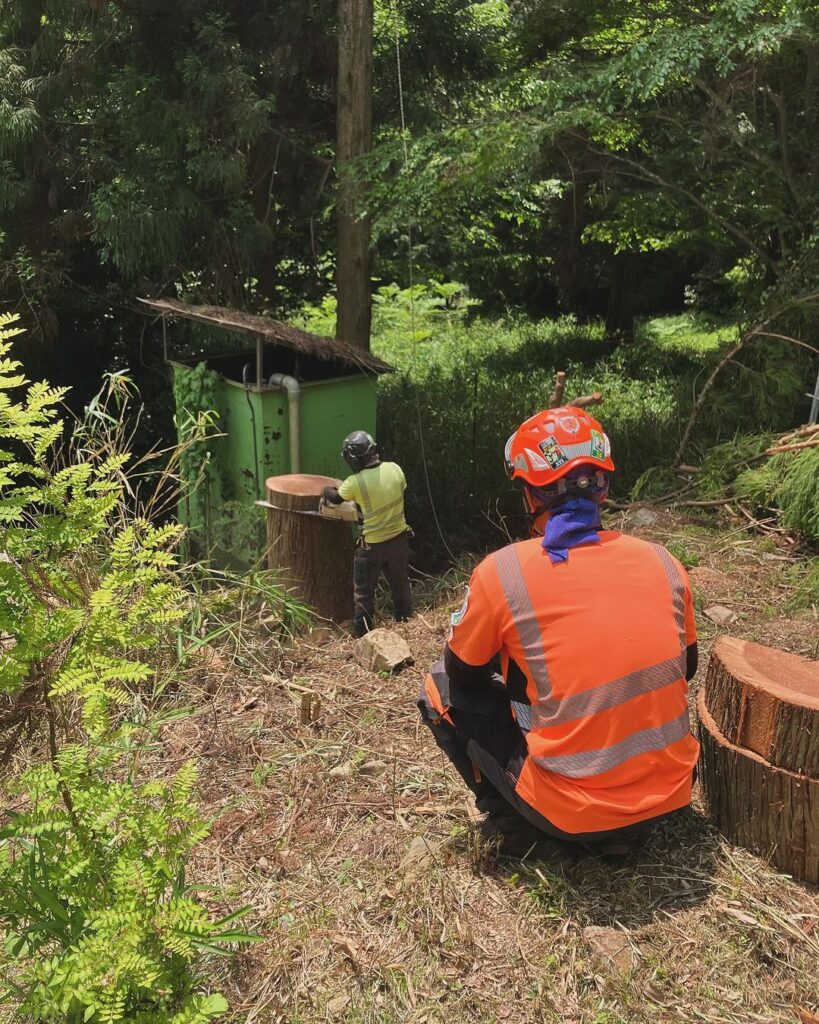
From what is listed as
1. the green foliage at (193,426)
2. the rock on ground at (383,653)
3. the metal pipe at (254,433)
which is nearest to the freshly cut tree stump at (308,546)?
the rock on ground at (383,653)

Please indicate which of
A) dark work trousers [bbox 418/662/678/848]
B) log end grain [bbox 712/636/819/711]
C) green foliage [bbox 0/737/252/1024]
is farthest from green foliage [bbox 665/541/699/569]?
green foliage [bbox 0/737/252/1024]

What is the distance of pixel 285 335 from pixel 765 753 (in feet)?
17.0

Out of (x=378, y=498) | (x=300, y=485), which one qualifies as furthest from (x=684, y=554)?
(x=300, y=485)

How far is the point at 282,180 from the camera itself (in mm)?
10734

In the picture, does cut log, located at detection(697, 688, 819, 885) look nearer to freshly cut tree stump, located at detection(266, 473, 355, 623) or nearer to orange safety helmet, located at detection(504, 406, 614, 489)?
orange safety helmet, located at detection(504, 406, 614, 489)

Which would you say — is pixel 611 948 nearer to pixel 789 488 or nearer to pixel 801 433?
pixel 789 488

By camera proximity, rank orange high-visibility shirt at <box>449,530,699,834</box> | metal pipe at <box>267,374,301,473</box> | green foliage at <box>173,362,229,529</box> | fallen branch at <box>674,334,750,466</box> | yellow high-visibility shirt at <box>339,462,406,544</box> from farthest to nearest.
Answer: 1. fallen branch at <box>674,334,750,466</box>
2. green foliage at <box>173,362,229,529</box>
3. metal pipe at <box>267,374,301,473</box>
4. yellow high-visibility shirt at <box>339,462,406,544</box>
5. orange high-visibility shirt at <box>449,530,699,834</box>

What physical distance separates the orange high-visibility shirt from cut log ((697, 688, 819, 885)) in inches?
9.1

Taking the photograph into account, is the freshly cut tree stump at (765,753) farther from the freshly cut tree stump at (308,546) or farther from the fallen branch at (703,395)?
the fallen branch at (703,395)

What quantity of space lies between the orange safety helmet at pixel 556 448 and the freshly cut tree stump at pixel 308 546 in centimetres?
323

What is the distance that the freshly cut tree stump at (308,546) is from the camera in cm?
597

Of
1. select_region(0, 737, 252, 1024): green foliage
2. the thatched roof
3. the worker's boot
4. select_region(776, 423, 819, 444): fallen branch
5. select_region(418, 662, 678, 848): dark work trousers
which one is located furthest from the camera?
the thatched roof

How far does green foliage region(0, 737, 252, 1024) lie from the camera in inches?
92.4

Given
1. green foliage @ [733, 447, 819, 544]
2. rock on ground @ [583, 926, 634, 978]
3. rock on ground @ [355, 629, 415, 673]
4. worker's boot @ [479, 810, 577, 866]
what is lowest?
rock on ground @ [355, 629, 415, 673]
